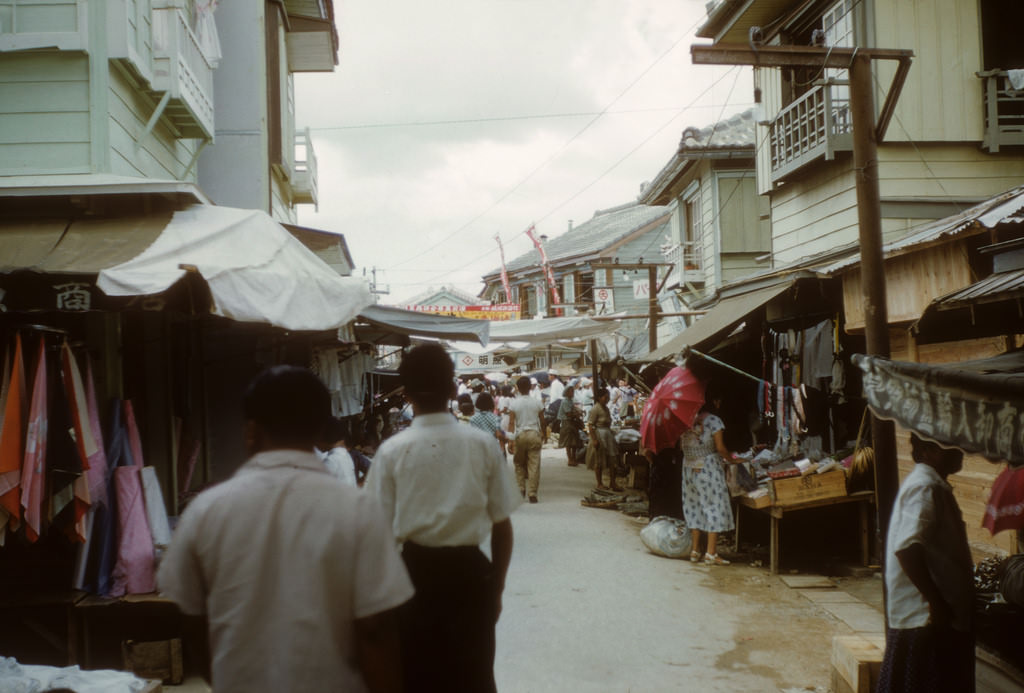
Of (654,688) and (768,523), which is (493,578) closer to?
(654,688)

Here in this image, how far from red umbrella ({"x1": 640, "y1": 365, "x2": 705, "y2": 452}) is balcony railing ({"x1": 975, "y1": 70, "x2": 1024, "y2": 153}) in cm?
545

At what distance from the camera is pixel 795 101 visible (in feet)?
42.4

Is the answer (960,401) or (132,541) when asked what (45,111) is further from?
(960,401)

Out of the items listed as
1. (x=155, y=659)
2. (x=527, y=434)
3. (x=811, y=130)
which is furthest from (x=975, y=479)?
(x=155, y=659)

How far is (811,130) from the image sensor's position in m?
12.7

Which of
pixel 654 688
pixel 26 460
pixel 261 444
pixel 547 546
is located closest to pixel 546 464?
pixel 547 546

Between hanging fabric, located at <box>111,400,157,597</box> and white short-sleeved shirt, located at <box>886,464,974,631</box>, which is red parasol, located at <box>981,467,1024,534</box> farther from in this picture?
hanging fabric, located at <box>111,400,157,597</box>

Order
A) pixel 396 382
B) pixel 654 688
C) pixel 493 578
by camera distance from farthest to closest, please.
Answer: pixel 396 382, pixel 654 688, pixel 493 578

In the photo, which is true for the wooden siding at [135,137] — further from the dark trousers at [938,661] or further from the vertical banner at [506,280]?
the vertical banner at [506,280]

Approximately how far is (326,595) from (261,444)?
51cm

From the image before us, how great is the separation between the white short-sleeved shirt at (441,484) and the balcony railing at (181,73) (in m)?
6.36

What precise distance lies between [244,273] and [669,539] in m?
6.92

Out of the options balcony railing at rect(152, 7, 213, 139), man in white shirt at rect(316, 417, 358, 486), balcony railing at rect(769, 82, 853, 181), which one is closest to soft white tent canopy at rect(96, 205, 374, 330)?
man in white shirt at rect(316, 417, 358, 486)

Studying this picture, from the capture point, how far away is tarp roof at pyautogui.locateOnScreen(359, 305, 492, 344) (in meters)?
10.7
